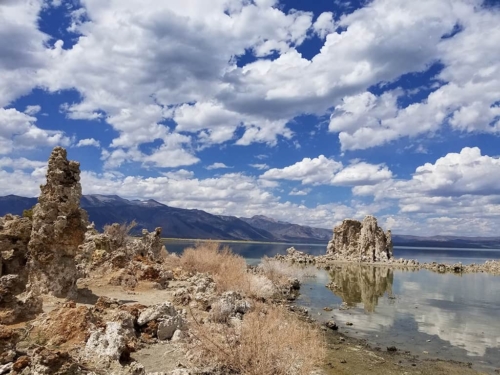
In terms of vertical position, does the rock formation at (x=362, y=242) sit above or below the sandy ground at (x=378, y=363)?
above

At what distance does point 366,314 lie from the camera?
77.4 ft

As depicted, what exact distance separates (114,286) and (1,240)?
624 cm

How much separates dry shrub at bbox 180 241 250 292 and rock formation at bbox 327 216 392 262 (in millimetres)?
46473

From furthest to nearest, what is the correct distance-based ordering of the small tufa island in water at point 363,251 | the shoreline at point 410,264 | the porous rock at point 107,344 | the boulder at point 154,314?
the small tufa island in water at point 363,251 < the shoreline at point 410,264 < the boulder at point 154,314 < the porous rock at point 107,344

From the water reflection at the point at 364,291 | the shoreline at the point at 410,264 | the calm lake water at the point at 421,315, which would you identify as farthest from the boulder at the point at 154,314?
the shoreline at the point at 410,264

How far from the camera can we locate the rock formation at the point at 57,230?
555 inches

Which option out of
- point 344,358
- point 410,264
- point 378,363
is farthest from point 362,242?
point 344,358

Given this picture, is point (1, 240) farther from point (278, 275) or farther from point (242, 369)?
point (278, 275)

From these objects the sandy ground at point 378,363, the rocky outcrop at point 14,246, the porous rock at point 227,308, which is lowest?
the sandy ground at point 378,363

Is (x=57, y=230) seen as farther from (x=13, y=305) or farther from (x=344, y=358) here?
(x=344, y=358)

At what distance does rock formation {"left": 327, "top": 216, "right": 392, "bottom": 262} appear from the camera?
2876 inches

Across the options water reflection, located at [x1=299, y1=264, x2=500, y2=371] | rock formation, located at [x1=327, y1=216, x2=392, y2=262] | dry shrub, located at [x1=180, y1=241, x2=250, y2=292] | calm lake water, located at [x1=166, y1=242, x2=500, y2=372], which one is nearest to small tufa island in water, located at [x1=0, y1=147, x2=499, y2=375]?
dry shrub, located at [x1=180, y1=241, x2=250, y2=292]

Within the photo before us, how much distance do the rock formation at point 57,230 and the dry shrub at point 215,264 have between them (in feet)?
30.8

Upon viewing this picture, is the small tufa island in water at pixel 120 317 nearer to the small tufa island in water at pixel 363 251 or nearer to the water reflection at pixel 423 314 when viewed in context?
the water reflection at pixel 423 314
